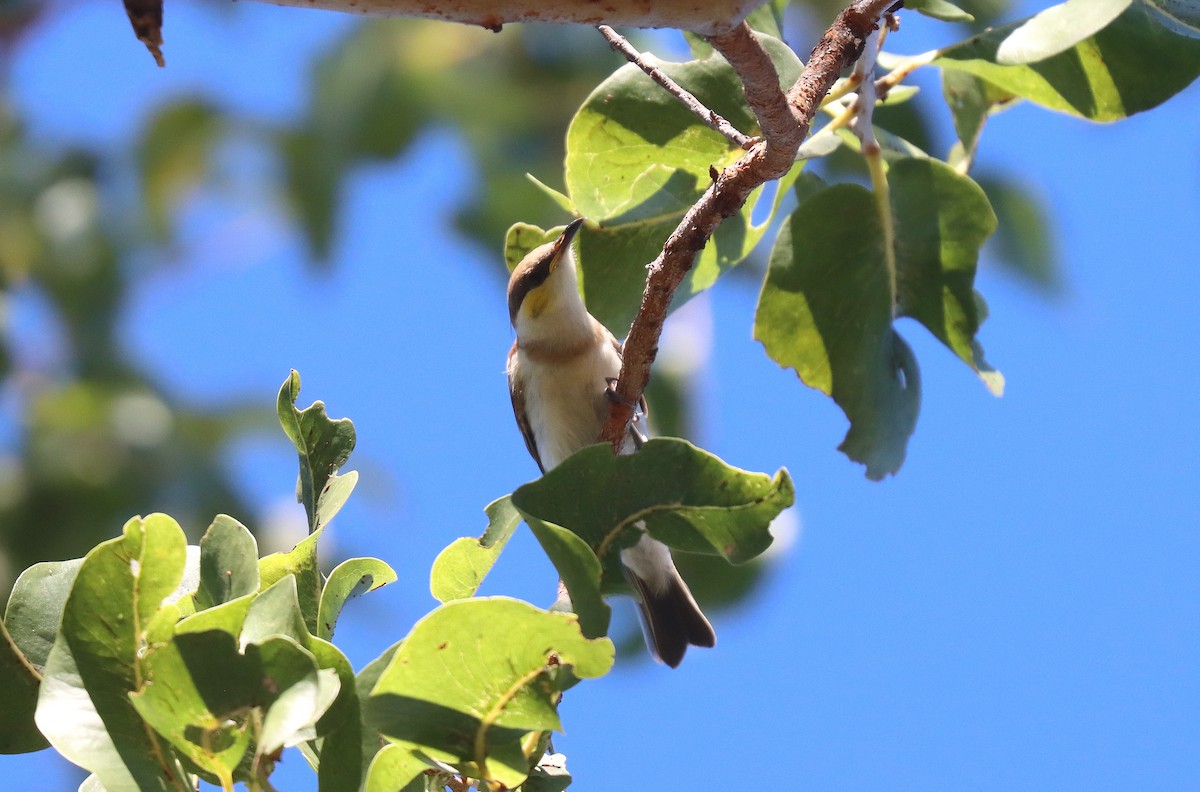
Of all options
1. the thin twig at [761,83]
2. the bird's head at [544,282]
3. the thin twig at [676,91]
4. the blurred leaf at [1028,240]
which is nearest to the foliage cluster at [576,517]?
the thin twig at [676,91]

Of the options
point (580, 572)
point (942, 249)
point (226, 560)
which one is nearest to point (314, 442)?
point (226, 560)

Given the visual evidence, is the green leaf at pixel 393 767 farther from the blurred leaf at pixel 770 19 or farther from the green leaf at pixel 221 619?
the blurred leaf at pixel 770 19

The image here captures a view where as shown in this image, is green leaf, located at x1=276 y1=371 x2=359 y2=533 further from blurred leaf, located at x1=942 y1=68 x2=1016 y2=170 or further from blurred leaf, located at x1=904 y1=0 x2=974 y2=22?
blurred leaf, located at x1=942 y1=68 x2=1016 y2=170

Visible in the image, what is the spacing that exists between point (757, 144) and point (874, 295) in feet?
2.22

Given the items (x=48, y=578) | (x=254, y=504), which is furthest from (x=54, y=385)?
(x=48, y=578)

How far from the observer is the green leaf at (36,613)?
6.29 feet

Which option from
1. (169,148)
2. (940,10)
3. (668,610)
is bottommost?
(169,148)

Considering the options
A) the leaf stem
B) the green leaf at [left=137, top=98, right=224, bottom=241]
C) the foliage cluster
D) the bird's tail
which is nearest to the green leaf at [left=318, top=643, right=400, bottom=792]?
the foliage cluster

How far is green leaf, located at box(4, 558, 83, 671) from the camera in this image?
6.29ft

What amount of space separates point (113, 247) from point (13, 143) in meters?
2.18

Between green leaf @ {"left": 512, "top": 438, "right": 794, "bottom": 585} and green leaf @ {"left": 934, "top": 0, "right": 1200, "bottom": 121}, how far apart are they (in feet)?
3.28

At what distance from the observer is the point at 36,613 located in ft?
6.31

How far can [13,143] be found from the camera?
9.84 meters

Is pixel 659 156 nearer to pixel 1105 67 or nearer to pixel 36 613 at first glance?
pixel 1105 67
